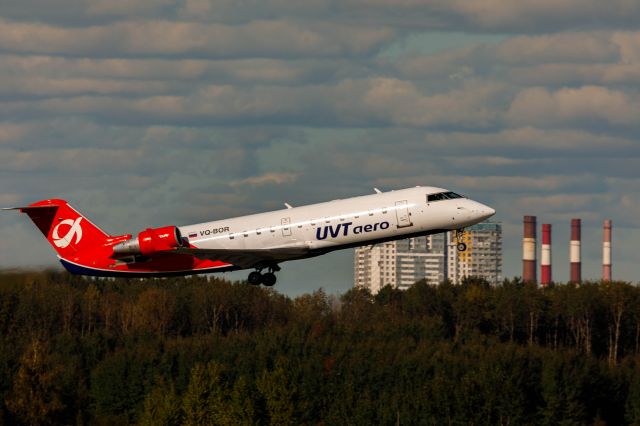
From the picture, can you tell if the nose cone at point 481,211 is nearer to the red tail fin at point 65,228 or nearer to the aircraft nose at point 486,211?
the aircraft nose at point 486,211

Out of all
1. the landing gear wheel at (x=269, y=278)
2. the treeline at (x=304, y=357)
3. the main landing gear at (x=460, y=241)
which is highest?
the main landing gear at (x=460, y=241)

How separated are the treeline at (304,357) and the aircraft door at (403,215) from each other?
937 inches

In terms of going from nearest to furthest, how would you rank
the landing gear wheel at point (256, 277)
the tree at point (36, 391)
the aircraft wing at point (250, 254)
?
the aircraft wing at point (250, 254), the landing gear wheel at point (256, 277), the tree at point (36, 391)

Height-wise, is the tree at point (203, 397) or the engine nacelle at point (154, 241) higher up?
the engine nacelle at point (154, 241)

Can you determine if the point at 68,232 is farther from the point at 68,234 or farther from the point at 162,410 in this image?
the point at 162,410

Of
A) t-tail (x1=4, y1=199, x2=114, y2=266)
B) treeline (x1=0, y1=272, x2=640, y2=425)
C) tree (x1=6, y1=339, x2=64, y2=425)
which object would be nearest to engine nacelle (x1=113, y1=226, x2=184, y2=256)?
t-tail (x1=4, y1=199, x2=114, y2=266)

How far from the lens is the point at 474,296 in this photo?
194250mm

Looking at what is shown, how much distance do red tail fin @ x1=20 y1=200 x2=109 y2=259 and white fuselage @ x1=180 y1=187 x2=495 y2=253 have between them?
35.4 feet

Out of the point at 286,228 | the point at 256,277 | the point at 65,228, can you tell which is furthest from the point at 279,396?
the point at 286,228

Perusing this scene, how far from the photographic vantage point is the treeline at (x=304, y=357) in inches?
4906

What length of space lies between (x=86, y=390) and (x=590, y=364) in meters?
50.0

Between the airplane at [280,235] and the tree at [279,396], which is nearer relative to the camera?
the airplane at [280,235]

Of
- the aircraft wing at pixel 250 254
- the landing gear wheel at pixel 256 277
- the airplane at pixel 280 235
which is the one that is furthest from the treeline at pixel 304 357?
the landing gear wheel at pixel 256 277

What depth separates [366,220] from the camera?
71.6 meters
